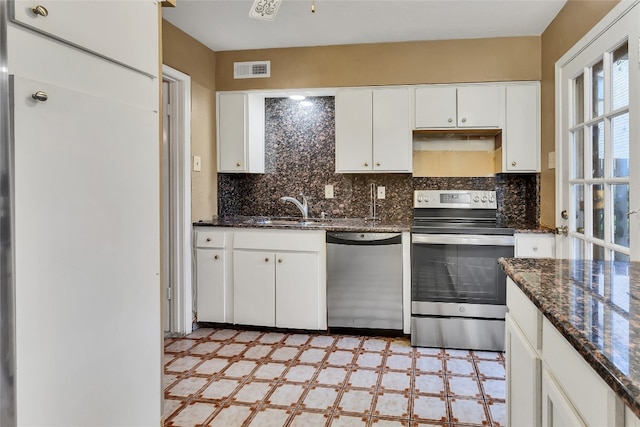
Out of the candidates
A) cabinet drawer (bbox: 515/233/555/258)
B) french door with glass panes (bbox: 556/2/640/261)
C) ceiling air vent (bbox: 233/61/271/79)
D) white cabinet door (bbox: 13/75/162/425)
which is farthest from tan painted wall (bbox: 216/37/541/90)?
white cabinet door (bbox: 13/75/162/425)

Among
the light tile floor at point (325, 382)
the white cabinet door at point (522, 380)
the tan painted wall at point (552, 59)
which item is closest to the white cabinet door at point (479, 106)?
the tan painted wall at point (552, 59)

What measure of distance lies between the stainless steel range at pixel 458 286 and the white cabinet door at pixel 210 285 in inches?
57.5

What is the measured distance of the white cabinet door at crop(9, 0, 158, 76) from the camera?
1.30 metres

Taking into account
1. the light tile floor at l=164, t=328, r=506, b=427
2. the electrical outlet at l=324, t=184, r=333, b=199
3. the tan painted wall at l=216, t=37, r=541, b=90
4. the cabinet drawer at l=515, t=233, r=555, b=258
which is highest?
the tan painted wall at l=216, t=37, r=541, b=90

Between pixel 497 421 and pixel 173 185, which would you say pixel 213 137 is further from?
pixel 497 421

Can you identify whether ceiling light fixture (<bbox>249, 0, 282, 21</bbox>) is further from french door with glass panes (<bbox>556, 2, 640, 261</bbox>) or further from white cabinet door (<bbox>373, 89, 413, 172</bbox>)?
white cabinet door (<bbox>373, 89, 413, 172</bbox>)

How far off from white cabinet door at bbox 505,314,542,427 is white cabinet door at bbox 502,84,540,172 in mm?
2175

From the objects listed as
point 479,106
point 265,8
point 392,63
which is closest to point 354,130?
point 392,63

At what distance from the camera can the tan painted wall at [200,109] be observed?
3.32 meters

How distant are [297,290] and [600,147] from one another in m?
2.15

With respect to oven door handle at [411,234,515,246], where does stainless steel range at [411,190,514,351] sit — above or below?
below

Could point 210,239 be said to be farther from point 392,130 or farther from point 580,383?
point 580,383

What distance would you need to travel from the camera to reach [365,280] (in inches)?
130

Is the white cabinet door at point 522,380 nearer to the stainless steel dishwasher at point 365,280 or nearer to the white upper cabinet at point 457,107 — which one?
the stainless steel dishwasher at point 365,280
